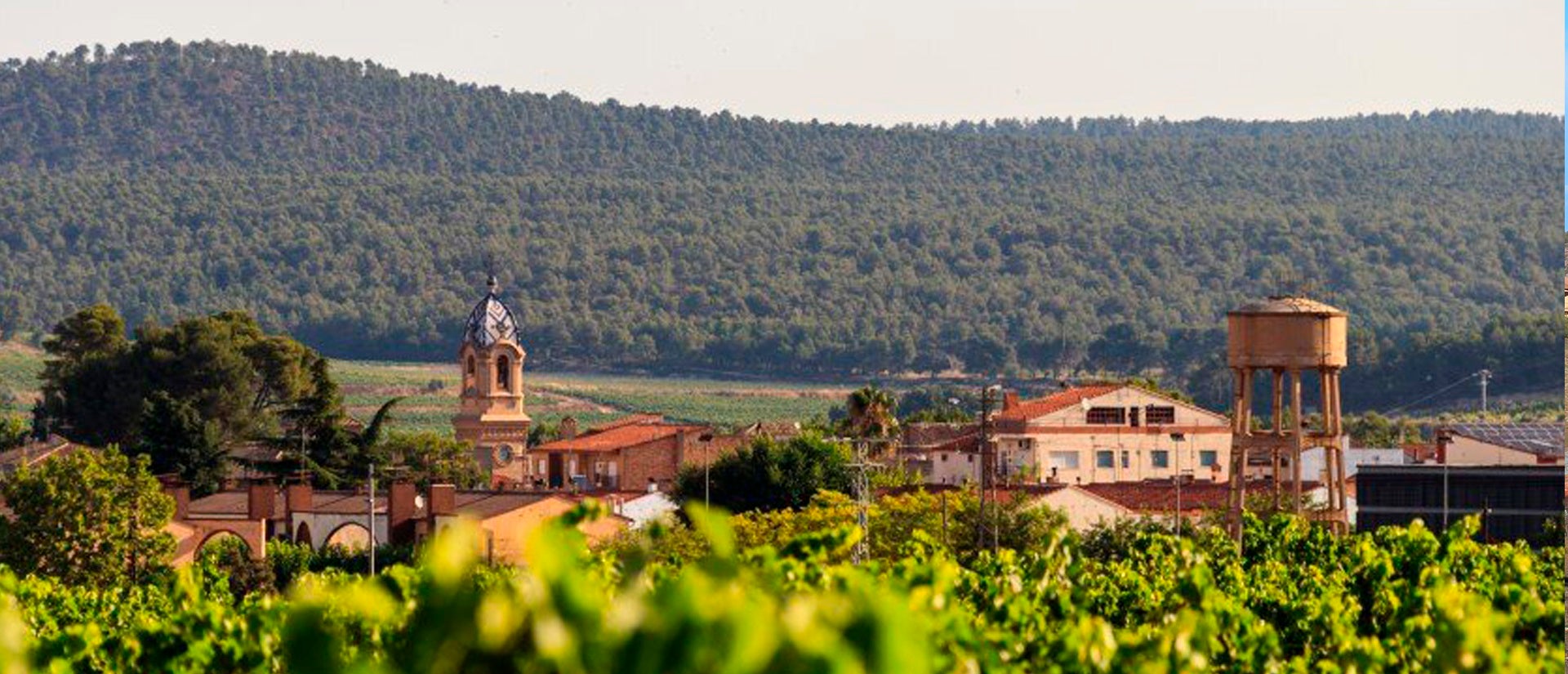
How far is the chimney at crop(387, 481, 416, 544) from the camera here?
239ft

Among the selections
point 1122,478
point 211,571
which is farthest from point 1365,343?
point 211,571

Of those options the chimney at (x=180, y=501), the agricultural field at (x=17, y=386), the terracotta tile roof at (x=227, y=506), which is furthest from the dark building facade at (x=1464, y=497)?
the agricultural field at (x=17, y=386)

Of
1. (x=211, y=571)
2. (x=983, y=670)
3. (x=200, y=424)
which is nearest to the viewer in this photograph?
(x=983, y=670)

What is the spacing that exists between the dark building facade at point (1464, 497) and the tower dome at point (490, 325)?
152ft

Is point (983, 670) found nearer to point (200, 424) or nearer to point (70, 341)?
point (200, 424)

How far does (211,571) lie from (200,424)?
43.2 meters

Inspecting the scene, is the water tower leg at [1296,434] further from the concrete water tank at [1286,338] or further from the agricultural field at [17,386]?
A: the agricultural field at [17,386]

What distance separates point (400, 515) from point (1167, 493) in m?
18.1

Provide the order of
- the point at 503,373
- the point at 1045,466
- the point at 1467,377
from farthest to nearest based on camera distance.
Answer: the point at 1467,377
the point at 503,373
the point at 1045,466

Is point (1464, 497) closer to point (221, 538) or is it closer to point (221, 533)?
point (221, 538)

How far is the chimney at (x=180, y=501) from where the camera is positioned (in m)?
72.9

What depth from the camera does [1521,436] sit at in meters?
97.4

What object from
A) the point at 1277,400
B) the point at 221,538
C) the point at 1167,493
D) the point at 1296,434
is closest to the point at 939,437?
the point at 1167,493

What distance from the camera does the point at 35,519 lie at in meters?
62.6
